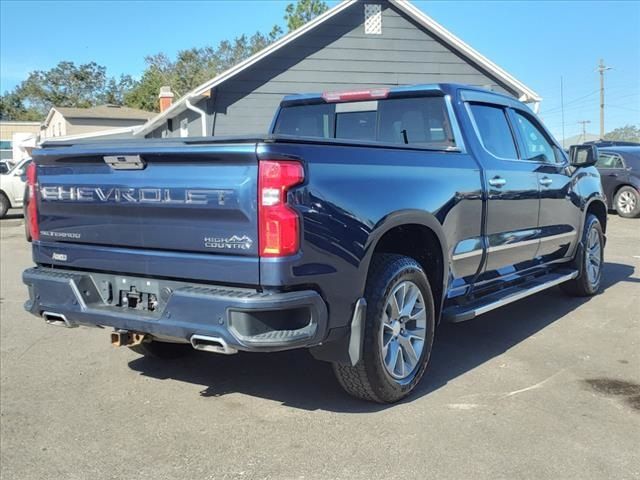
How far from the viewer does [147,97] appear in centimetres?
6181

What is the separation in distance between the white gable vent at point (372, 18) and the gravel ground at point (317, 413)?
1125cm

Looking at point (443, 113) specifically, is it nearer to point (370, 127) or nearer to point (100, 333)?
point (370, 127)

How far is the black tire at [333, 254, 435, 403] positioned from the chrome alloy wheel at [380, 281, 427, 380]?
4cm

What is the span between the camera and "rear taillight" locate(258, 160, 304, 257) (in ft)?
10.3

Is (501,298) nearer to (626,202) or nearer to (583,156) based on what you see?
(583,156)

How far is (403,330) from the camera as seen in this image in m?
4.04

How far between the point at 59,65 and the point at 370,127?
8274 cm

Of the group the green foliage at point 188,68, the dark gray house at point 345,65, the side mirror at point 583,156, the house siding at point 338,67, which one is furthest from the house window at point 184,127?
the green foliage at point 188,68

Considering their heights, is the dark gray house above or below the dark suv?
above

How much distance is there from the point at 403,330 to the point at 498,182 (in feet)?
5.13

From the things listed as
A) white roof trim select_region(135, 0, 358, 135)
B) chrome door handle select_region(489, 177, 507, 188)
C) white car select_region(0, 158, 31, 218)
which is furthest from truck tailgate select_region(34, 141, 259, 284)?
white car select_region(0, 158, 31, 218)

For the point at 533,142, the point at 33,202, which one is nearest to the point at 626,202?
the point at 533,142

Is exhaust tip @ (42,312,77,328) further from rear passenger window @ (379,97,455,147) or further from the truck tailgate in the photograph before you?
rear passenger window @ (379,97,455,147)

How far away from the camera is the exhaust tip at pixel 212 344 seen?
328cm
